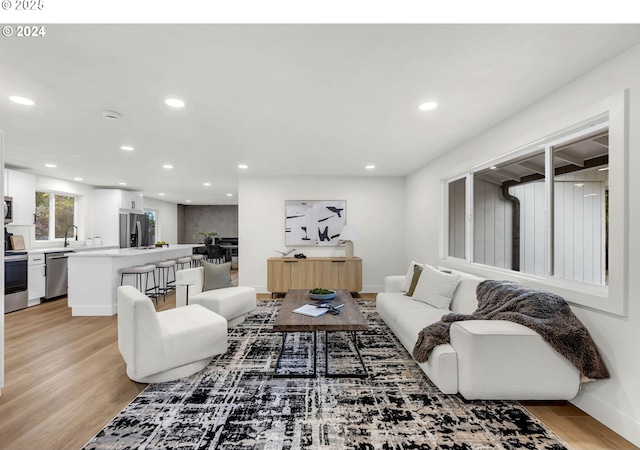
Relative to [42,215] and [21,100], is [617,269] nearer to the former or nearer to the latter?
[21,100]

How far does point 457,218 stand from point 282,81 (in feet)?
10.3

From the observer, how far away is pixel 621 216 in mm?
1768

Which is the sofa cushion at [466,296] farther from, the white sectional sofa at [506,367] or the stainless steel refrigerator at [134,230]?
the stainless steel refrigerator at [134,230]

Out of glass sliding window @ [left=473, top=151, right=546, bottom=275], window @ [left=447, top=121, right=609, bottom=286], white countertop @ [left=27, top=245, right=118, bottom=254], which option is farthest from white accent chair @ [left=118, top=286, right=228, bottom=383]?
white countertop @ [left=27, top=245, right=118, bottom=254]

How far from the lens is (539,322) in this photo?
200 centimetres

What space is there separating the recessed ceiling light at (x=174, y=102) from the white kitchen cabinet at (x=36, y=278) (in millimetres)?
4395

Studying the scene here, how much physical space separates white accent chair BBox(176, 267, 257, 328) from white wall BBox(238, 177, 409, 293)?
1818 millimetres

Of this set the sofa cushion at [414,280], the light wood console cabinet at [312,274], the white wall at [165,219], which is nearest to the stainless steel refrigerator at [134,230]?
the white wall at [165,219]

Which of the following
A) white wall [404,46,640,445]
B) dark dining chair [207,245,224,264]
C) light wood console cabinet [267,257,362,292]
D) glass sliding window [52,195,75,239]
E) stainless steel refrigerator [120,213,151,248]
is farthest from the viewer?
dark dining chair [207,245,224,264]

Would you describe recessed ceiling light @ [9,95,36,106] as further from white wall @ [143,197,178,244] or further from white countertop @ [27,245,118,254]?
white wall @ [143,197,178,244]

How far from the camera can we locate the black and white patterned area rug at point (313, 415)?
1680 millimetres

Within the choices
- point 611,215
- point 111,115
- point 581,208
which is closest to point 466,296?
point 581,208

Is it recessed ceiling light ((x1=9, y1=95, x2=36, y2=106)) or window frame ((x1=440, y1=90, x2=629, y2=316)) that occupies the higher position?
recessed ceiling light ((x1=9, y1=95, x2=36, y2=106))

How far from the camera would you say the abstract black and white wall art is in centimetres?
576
